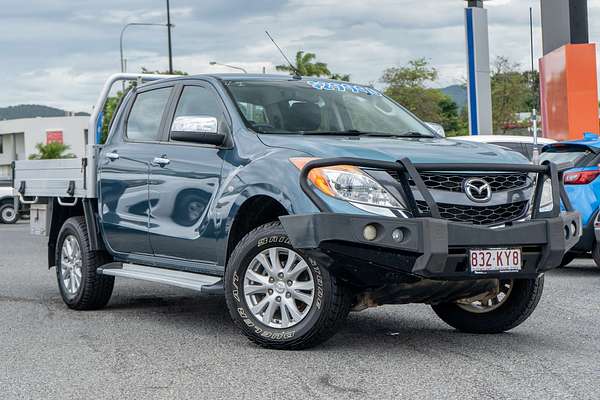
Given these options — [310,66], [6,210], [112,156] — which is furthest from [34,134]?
[112,156]

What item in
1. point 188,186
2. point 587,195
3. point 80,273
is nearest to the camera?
point 188,186

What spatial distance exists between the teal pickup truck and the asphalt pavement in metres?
0.30

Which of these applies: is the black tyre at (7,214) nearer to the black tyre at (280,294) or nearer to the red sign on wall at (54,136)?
the black tyre at (280,294)

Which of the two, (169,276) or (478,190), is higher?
(478,190)

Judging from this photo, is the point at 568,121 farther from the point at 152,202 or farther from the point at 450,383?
the point at 450,383

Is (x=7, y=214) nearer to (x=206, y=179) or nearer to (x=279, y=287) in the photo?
(x=206, y=179)

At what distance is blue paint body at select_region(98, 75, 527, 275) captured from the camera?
6.43 meters

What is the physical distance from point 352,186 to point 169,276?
2094 mm

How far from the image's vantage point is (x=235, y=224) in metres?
6.95

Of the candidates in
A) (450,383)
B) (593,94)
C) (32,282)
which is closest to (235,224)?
(450,383)

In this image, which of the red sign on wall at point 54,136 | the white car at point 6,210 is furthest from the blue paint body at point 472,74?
the red sign on wall at point 54,136

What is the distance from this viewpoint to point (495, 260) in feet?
20.0

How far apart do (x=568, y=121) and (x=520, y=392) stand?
59.0 ft

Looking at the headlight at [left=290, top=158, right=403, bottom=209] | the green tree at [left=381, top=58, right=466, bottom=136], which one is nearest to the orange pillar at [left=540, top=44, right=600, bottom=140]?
the headlight at [left=290, top=158, right=403, bottom=209]
